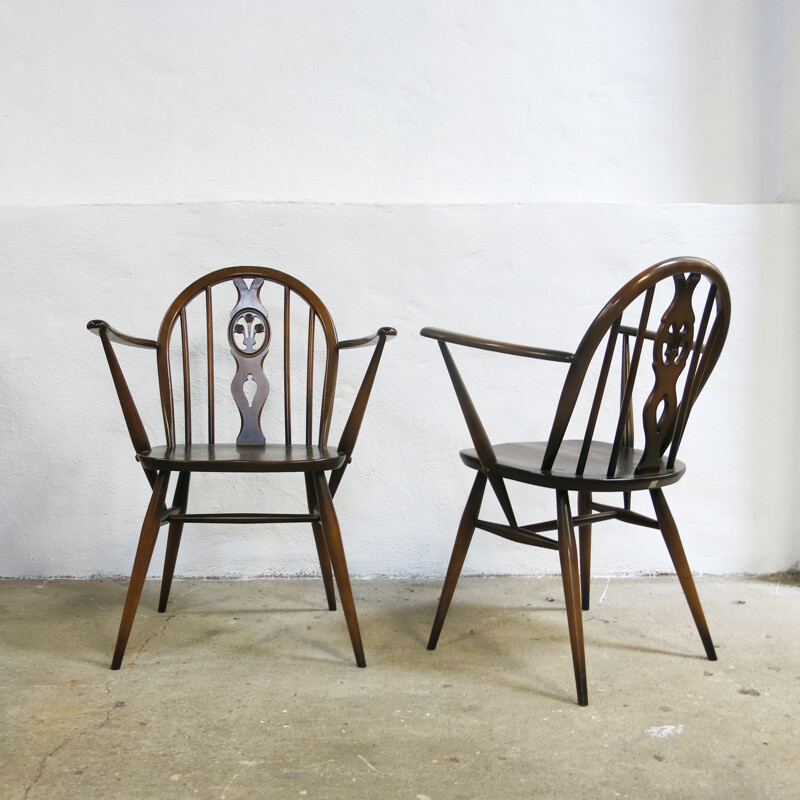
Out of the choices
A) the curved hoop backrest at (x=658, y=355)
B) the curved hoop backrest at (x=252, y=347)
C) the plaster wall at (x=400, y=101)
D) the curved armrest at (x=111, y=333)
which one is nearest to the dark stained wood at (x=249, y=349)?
the curved hoop backrest at (x=252, y=347)

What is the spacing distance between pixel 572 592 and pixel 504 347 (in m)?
0.50

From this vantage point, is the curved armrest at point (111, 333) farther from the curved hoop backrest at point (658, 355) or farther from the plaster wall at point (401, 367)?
the curved hoop backrest at point (658, 355)

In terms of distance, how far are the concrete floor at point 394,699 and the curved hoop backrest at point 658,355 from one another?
1.56ft

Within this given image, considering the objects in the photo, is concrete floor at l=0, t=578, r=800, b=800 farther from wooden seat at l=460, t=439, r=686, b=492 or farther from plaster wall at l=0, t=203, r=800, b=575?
wooden seat at l=460, t=439, r=686, b=492

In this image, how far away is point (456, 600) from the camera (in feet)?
6.72

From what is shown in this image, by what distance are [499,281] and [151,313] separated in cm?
108

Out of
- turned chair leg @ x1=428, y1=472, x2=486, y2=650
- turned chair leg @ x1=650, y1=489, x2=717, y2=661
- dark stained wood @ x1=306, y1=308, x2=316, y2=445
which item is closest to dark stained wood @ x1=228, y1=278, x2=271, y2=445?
dark stained wood @ x1=306, y1=308, x2=316, y2=445

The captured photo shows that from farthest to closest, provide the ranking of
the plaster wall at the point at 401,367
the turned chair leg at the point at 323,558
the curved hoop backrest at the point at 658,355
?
the plaster wall at the point at 401,367 < the turned chair leg at the point at 323,558 < the curved hoop backrest at the point at 658,355

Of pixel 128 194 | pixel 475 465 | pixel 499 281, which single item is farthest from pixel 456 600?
pixel 128 194

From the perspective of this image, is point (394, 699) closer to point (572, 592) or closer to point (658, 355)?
point (572, 592)

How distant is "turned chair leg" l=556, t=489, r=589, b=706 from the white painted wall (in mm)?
825

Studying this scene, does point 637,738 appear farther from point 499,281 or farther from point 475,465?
point 499,281

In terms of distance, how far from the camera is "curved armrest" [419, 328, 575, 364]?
1385 millimetres

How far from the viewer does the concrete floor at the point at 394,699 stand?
1.15 metres
